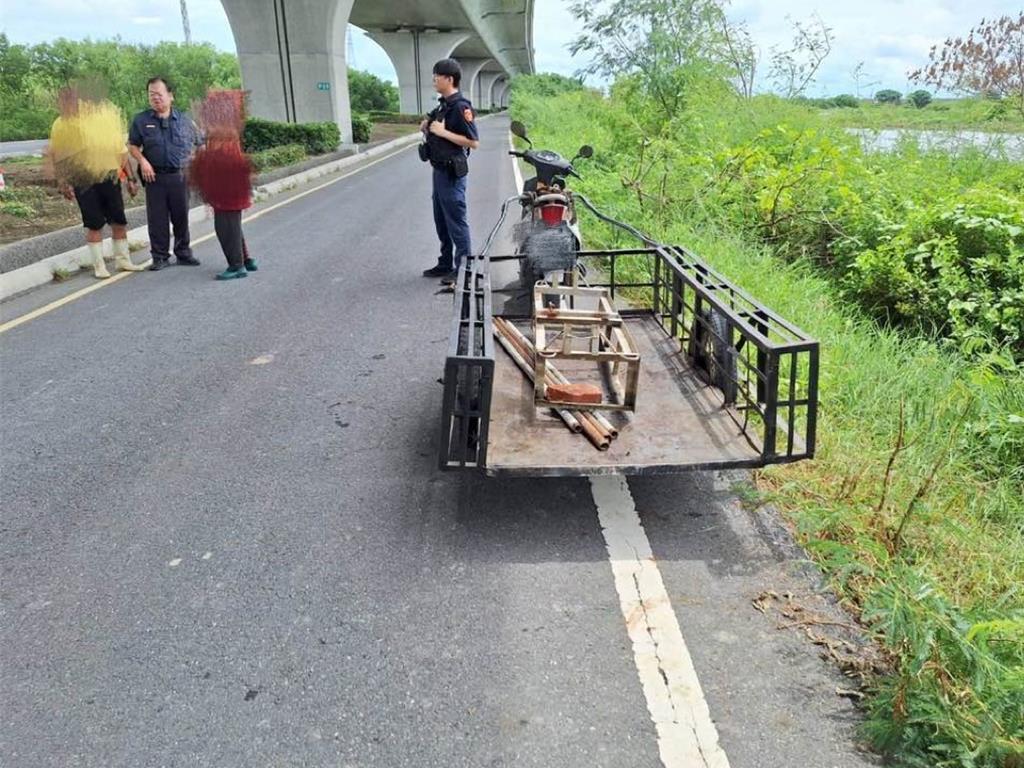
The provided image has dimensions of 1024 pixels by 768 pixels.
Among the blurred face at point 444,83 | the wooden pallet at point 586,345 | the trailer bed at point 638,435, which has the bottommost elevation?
the trailer bed at point 638,435

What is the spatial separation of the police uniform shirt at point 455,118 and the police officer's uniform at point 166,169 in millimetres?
2862

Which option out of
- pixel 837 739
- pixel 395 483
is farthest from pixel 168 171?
pixel 837 739

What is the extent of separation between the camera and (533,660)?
2438mm

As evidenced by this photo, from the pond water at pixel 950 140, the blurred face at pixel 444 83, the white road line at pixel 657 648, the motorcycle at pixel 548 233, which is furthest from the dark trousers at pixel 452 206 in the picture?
the pond water at pixel 950 140

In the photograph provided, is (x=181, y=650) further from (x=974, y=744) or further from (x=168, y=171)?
(x=168, y=171)

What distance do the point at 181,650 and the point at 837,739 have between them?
2048 mm

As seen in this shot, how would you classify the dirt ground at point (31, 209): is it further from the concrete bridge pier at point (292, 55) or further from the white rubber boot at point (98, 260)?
the concrete bridge pier at point (292, 55)

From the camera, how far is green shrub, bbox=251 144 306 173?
1622 cm

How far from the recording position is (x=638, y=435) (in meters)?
3.36

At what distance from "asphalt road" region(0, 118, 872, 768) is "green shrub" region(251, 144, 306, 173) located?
12412 millimetres

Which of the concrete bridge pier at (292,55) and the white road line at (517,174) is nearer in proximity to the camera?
the white road line at (517,174)

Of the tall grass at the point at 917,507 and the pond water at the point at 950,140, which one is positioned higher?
the pond water at the point at 950,140

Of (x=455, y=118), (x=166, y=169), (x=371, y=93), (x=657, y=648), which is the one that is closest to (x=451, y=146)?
(x=455, y=118)

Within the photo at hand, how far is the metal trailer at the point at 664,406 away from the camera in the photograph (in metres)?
2.93
